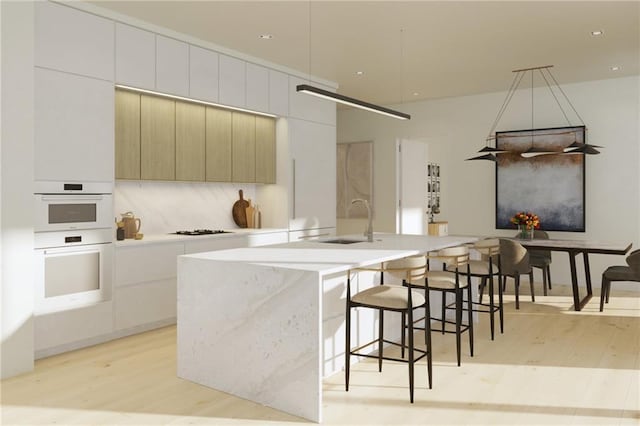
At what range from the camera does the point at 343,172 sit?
9.15 metres

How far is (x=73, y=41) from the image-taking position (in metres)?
4.15

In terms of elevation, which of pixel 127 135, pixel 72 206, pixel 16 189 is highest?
pixel 127 135

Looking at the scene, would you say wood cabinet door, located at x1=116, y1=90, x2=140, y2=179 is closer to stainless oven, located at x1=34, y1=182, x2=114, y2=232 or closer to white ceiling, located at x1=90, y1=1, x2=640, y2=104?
stainless oven, located at x1=34, y1=182, x2=114, y2=232

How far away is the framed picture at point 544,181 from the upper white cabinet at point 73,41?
5263 millimetres

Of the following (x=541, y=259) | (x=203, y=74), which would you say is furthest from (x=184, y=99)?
(x=541, y=259)

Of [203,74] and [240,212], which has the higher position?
[203,74]

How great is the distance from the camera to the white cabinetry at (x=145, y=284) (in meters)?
4.52

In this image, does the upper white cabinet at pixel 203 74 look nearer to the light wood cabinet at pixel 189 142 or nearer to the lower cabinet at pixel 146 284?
the light wood cabinet at pixel 189 142

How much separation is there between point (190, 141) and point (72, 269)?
1.78 meters

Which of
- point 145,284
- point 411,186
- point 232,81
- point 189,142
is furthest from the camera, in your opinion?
point 411,186

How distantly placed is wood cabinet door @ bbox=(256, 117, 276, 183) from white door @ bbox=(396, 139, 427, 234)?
9.64 feet

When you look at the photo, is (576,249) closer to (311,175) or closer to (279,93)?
(311,175)

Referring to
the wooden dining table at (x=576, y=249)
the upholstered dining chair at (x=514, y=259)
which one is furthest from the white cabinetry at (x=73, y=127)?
the wooden dining table at (x=576, y=249)

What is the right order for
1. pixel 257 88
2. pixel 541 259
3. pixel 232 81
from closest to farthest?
pixel 232 81 < pixel 257 88 < pixel 541 259
